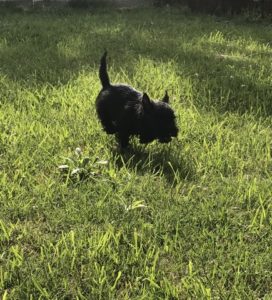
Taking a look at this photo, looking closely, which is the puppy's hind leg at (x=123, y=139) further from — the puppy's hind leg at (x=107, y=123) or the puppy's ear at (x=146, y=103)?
the puppy's ear at (x=146, y=103)

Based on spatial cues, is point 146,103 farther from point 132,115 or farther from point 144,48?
point 144,48

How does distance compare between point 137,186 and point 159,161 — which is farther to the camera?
point 159,161

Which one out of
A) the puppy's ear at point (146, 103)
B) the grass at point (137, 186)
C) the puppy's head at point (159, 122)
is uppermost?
the puppy's ear at point (146, 103)

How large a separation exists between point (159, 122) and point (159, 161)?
0.38 metres

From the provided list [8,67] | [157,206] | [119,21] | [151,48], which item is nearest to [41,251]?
[157,206]

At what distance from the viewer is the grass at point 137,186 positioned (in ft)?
9.87

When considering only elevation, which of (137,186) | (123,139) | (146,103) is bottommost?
(137,186)

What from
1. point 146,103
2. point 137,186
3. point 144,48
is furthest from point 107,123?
point 144,48

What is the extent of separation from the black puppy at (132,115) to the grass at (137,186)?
0.67 feet

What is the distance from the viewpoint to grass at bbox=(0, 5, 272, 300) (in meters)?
3.01

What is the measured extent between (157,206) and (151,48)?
187 inches

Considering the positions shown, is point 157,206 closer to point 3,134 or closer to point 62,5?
point 3,134

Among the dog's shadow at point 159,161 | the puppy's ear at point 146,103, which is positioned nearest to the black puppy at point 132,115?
the puppy's ear at point 146,103

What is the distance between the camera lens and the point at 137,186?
395 cm
